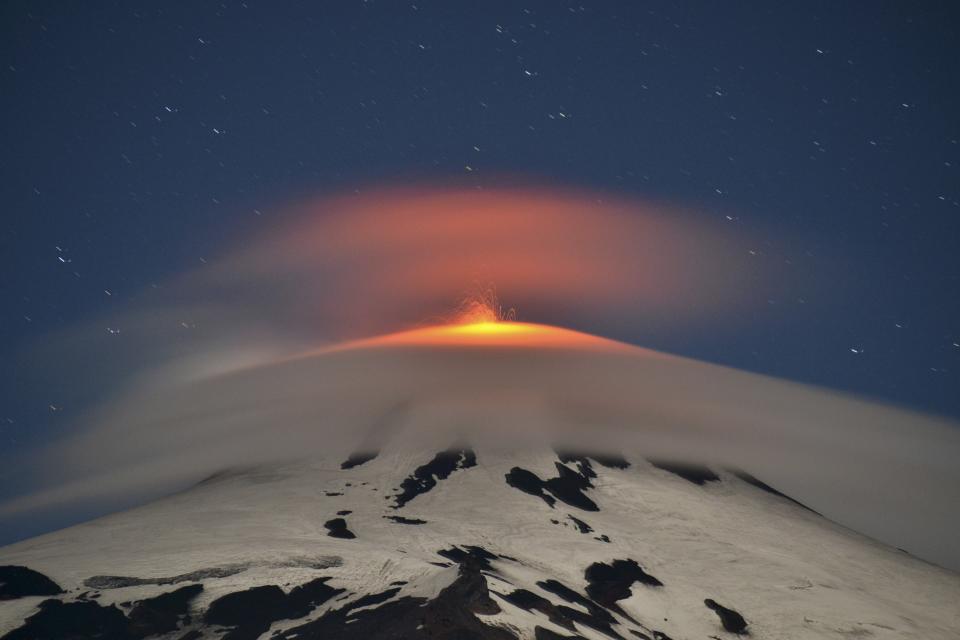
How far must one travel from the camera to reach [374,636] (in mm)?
99875

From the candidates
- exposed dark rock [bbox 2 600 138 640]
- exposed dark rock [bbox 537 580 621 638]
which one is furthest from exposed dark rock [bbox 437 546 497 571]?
exposed dark rock [bbox 2 600 138 640]

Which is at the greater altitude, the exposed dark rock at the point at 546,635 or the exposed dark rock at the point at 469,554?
the exposed dark rock at the point at 469,554

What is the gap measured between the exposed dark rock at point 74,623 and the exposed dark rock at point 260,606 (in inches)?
372

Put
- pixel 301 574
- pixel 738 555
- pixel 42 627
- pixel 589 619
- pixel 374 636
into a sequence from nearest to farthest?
pixel 374 636 < pixel 42 627 < pixel 589 619 < pixel 301 574 < pixel 738 555

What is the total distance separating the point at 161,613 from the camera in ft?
372

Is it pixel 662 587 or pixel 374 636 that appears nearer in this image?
pixel 374 636

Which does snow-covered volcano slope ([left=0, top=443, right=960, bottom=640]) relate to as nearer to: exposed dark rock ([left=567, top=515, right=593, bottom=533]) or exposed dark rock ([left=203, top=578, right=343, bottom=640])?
exposed dark rock ([left=203, top=578, right=343, bottom=640])

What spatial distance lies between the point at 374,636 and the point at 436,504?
8959cm

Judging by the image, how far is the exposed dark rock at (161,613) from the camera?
358ft

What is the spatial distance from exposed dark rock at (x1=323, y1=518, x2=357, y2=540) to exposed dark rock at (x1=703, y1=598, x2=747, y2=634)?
53796 mm

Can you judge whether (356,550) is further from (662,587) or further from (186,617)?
(662,587)

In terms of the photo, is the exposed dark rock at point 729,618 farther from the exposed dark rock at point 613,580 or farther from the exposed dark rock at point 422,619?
the exposed dark rock at point 422,619

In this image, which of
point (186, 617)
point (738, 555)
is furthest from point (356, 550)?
point (738, 555)

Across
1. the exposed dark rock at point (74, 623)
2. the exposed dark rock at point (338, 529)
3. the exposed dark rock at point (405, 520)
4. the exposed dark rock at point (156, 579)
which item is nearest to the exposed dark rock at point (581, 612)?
the exposed dark rock at point (338, 529)
